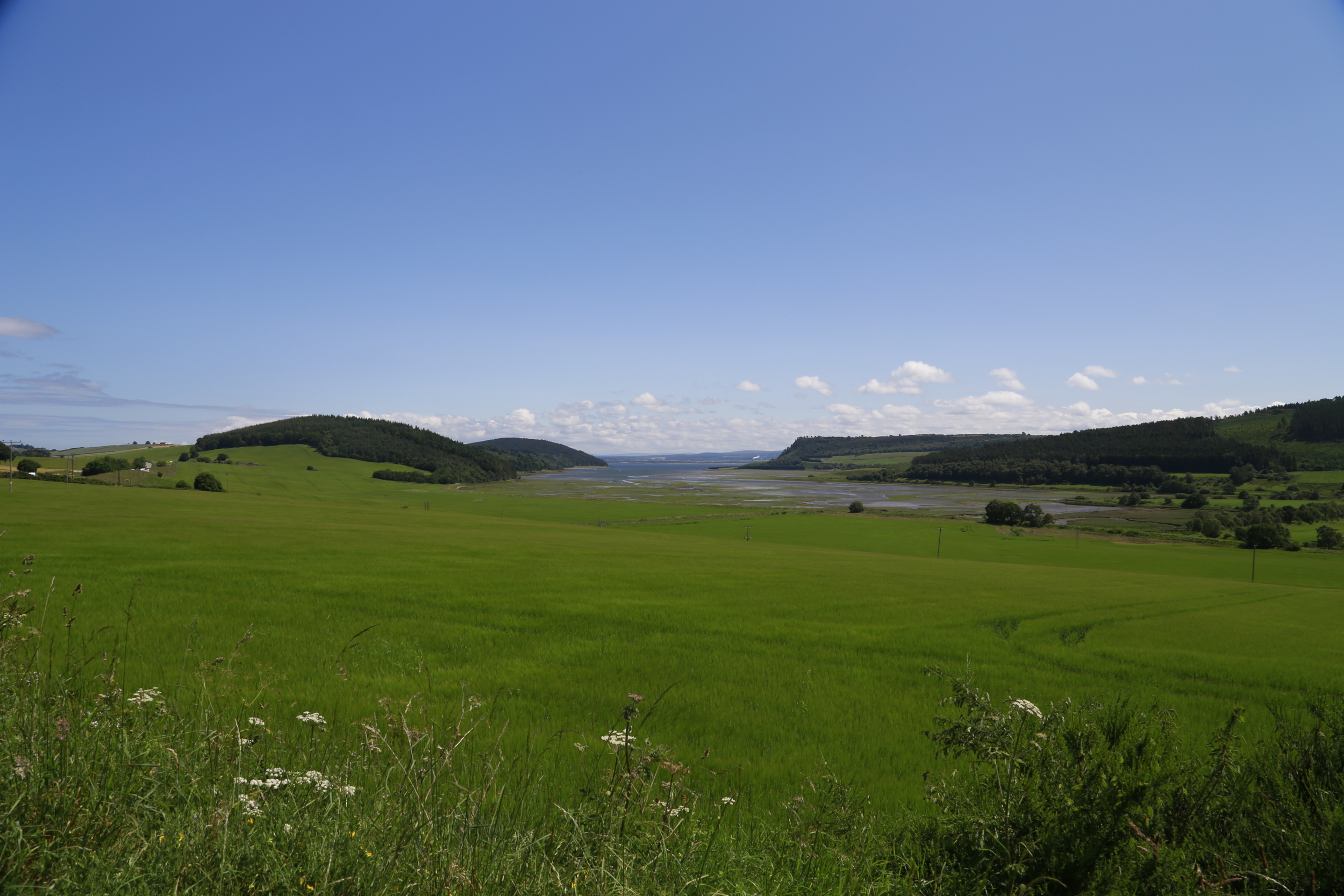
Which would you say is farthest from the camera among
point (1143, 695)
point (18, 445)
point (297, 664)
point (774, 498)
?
point (774, 498)

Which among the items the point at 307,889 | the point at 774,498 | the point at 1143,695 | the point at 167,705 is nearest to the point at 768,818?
the point at 307,889

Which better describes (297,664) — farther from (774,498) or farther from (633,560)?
(774,498)

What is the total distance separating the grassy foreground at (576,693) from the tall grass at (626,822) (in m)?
0.03

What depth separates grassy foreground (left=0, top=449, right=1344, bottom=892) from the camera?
2867 millimetres

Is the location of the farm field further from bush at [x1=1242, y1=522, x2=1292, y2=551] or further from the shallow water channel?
the shallow water channel

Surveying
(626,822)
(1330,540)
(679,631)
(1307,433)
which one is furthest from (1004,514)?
(1307,433)

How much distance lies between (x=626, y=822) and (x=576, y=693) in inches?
192

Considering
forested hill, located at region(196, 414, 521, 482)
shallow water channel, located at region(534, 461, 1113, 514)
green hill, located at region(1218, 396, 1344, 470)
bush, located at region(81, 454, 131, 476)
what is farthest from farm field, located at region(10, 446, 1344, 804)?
green hill, located at region(1218, 396, 1344, 470)

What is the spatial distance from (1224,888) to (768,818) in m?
2.61

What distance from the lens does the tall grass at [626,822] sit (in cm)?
250

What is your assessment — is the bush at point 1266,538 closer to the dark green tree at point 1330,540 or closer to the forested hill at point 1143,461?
the dark green tree at point 1330,540

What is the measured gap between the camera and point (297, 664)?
820 cm

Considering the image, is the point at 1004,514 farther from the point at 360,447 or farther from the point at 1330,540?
the point at 360,447

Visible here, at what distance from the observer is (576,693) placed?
26.1 feet
